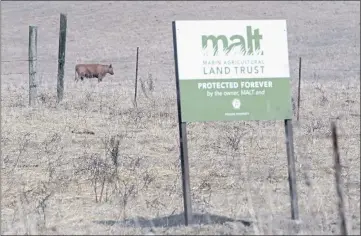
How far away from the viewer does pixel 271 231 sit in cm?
796

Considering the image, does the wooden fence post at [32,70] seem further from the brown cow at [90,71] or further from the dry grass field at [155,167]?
the brown cow at [90,71]

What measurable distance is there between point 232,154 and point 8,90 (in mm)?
8968

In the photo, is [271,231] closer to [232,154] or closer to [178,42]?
[178,42]

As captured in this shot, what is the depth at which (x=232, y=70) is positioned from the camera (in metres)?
8.68

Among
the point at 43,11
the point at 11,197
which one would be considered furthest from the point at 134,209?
the point at 43,11

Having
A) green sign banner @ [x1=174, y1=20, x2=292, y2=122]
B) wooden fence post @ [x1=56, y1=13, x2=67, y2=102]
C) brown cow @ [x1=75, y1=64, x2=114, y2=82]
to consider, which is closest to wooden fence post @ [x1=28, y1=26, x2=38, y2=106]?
wooden fence post @ [x1=56, y1=13, x2=67, y2=102]

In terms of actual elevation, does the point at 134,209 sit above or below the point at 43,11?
below

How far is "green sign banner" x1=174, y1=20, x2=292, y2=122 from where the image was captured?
8594mm

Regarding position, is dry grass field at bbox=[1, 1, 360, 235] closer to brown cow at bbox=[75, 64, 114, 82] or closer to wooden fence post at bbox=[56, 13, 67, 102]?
wooden fence post at bbox=[56, 13, 67, 102]

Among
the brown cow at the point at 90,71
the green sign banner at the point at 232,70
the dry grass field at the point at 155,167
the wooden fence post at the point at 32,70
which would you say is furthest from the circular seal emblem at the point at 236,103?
the brown cow at the point at 90,71

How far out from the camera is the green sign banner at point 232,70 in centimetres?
859

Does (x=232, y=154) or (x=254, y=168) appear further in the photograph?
(x=232, y=154)

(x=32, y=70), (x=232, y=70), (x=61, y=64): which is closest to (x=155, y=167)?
(x=232, y=70)

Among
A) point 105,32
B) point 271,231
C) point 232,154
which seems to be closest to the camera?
point 271,231
